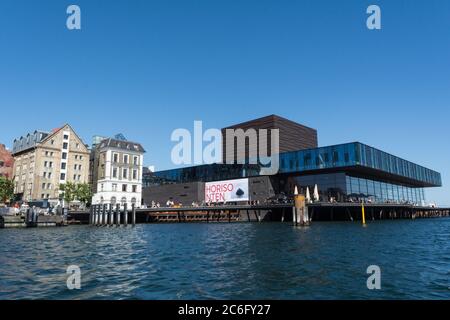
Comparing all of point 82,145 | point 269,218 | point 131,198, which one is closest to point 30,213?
point 131,198

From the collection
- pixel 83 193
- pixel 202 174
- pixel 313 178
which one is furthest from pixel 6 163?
pixel 313 178

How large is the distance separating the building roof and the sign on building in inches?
1010

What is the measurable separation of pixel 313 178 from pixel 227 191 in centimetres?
2768

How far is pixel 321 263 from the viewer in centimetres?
2334

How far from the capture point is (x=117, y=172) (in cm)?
10662

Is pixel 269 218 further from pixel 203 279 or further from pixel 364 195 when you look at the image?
pixel 203 279

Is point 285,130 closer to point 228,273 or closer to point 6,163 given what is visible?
point 6,163

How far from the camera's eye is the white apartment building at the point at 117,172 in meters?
104

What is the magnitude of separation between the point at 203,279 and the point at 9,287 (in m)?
9.23

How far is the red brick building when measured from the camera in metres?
114

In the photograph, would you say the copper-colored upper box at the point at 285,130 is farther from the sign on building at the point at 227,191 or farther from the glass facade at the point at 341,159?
the glass facade at the point at 341,159

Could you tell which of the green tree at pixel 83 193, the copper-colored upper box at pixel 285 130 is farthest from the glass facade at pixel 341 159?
the copper-colored upper box at pixel 285 130

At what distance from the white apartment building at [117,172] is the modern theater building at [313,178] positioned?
1986 cm

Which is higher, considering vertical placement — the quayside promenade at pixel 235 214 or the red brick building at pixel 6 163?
the red brick building at pixel 6 163
